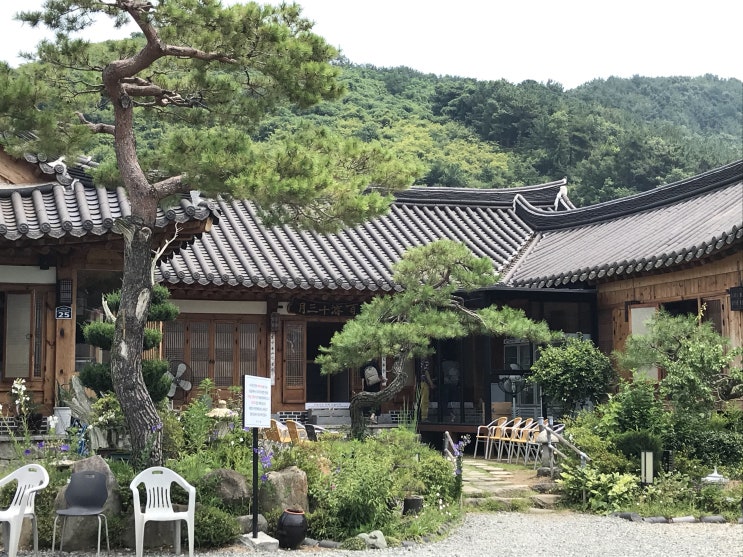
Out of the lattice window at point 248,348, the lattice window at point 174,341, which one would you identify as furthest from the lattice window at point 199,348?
the lattice window at point 248,348

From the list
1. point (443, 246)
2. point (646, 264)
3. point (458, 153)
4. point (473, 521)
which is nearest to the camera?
point (473, 521)

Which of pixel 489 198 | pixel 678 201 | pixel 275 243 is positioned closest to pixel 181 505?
pixel 275 243

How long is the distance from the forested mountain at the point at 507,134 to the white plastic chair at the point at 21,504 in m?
36.3

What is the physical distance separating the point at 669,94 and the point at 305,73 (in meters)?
74.9

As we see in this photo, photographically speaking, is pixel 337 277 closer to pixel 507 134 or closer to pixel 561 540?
pixel 561 540

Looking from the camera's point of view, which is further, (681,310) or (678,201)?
(678,201)

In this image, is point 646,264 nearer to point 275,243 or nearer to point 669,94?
point 275,243

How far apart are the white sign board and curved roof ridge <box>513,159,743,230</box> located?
12.7 metres

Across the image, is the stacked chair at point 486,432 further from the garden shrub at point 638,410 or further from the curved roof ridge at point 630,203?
the curved roof ridge at point 630,203

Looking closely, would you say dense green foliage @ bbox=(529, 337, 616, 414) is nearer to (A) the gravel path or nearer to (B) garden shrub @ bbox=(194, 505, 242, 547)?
(A) the gravel path

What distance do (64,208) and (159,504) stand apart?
6.34m

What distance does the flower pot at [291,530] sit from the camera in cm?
1031

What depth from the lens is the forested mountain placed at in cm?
5078

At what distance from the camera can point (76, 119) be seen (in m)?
12.0
